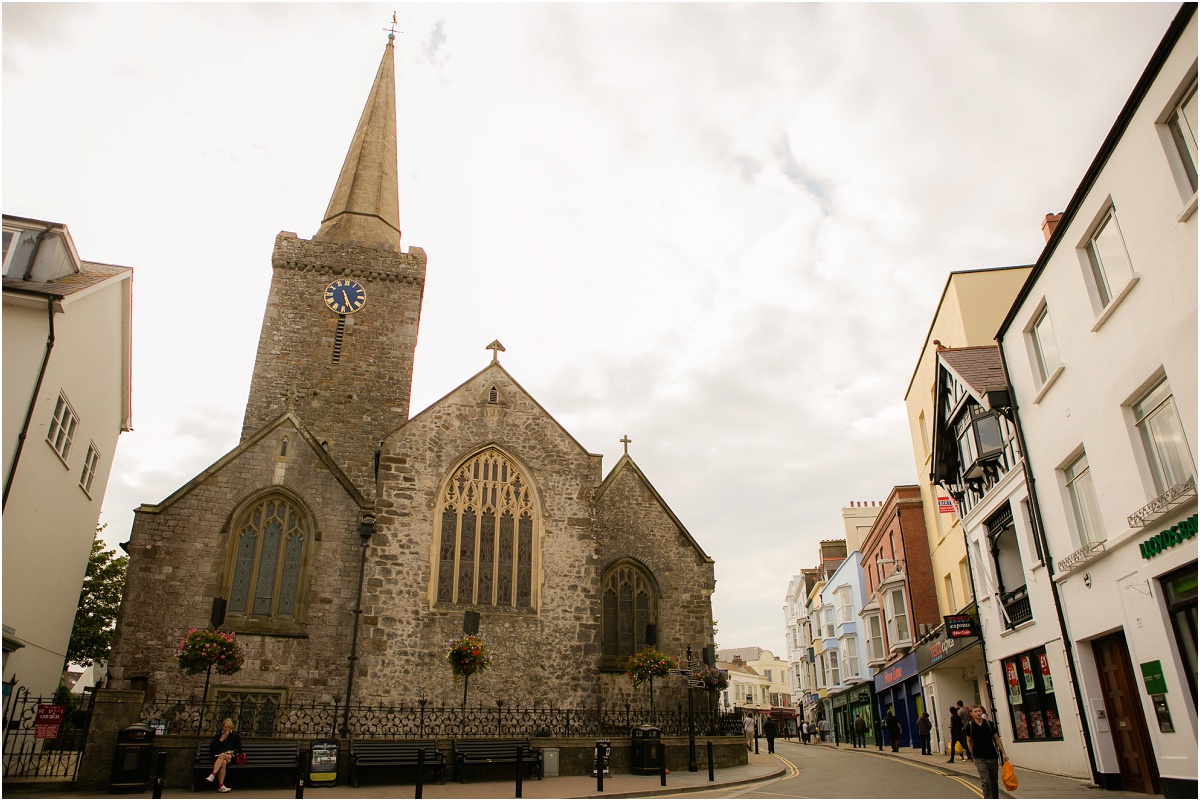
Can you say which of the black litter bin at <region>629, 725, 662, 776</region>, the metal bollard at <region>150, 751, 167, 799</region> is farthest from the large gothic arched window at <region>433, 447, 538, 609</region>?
the metal bollard at <region>150, 751, 167, 799</region>

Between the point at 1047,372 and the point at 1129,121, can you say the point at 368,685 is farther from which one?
the point at 1129,121

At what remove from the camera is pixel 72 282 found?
16.5m

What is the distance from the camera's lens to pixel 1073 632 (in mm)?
14711

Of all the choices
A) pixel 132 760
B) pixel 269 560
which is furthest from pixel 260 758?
pixel 269 560

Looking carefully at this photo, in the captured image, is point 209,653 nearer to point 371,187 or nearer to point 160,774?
point 160,774

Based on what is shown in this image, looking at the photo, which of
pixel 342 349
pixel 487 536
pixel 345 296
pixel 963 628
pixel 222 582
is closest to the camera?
pixel 222 582

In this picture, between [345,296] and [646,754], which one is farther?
[345,296]

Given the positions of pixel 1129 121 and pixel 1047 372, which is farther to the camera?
pixel 1047 372

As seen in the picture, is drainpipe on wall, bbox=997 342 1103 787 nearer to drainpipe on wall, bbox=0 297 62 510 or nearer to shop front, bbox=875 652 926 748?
shop front, bbox=875 652 926 748

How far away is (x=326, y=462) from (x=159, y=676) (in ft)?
21.0

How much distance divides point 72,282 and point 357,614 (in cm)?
1013

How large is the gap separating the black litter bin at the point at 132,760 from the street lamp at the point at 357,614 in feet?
14.1

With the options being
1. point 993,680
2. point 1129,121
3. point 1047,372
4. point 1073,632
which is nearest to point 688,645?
point 993,680

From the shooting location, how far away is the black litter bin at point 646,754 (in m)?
17.4
